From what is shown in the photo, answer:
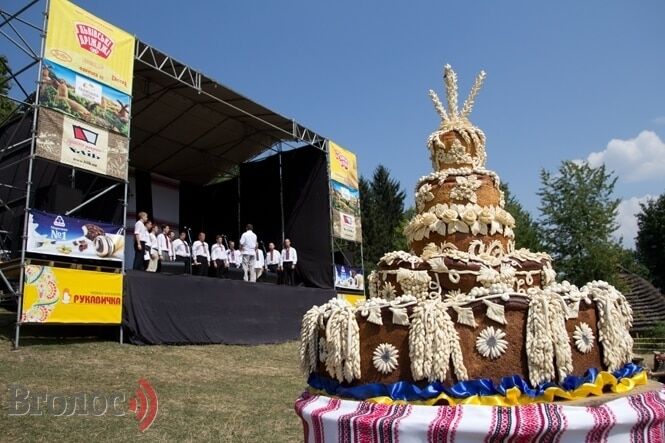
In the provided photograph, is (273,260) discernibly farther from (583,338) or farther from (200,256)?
(583,338)

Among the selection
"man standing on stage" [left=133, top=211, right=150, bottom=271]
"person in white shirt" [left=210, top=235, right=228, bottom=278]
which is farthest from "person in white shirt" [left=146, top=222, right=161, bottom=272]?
"person in white shirt" [left=210, top=235, right=228, bottom=278]

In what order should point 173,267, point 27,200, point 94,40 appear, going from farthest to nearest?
point 173,267
point 94,40
point 27,200

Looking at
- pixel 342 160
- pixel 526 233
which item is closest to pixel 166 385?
pixel 342 160

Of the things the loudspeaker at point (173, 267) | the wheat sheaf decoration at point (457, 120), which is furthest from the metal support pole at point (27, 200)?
the wheat sheaf decoration at point (457, 120)

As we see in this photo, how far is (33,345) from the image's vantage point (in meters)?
8.44

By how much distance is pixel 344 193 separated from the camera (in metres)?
17.5

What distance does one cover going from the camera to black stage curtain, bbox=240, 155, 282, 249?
718 inches

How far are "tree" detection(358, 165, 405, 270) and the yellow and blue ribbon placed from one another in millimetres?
27194

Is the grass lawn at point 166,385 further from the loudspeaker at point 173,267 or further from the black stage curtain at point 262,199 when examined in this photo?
the black stage curtain at point 262,199

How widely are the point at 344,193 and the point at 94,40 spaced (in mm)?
9281

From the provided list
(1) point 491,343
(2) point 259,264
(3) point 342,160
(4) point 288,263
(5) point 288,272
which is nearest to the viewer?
(1) point 491,343

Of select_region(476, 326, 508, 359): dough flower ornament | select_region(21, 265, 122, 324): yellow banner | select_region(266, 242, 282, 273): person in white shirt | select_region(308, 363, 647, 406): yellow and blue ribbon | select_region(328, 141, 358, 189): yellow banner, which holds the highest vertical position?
select_region(328, 141, 358, 189): yellow banner

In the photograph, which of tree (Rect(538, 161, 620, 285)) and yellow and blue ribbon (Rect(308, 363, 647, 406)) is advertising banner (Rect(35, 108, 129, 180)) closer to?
yellow and blue ribbon (Rect(308, 363, 647, 406))

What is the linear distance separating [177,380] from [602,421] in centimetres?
647
